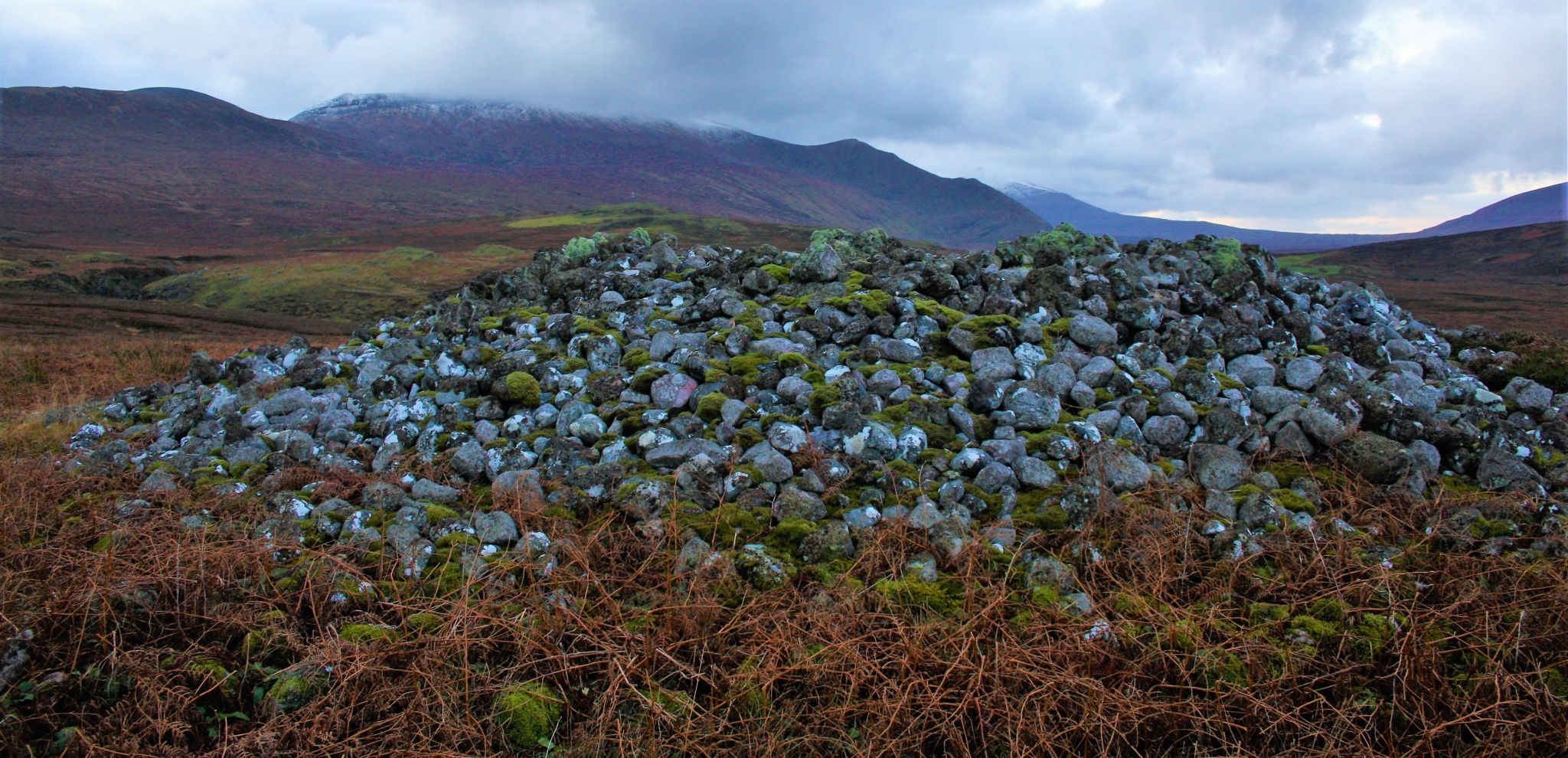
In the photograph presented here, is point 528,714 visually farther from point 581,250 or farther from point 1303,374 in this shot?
point 581,250

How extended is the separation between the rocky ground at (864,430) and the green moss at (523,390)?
1.5 inches

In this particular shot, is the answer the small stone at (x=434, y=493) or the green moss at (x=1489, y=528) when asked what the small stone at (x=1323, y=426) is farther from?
the small stone at (x=434, y=493)

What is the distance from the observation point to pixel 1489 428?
20.3 ft

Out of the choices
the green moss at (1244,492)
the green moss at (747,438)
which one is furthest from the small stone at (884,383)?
the green moss at (1244,492)

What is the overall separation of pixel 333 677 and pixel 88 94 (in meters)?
269

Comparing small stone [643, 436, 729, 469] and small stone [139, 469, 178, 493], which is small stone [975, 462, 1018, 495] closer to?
small stone [643, 436, 729, 469]

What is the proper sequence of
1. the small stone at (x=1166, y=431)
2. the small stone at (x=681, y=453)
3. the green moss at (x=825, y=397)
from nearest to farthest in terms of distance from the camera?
the small stone at (x=681, y=453) → the small stone at (x=1166, y=431) → the green moss at (x=825, y=397)

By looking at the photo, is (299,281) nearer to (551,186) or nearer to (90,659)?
(90,659)

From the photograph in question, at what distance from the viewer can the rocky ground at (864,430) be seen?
499cm

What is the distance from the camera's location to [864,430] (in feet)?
20.0

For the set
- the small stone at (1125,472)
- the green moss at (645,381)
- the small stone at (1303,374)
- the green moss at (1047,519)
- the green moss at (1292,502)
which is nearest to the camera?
the green moss at (1047,519)

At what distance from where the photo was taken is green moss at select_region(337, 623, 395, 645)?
402 cm

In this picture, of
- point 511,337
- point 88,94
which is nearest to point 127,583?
point 511,337

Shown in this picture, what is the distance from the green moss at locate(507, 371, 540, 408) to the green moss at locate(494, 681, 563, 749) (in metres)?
3.98
